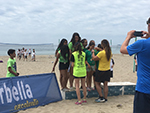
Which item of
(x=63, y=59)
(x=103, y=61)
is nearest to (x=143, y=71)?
(x=103, y=61)

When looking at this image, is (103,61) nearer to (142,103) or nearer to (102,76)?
(102,76)

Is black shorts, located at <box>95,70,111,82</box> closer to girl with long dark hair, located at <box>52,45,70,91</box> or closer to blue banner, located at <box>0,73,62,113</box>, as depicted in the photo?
girl with long dark hair, located at <box>52,45,70,91</box>

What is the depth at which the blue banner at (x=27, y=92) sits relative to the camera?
403cm

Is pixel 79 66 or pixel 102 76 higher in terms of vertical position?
pixel 79 66

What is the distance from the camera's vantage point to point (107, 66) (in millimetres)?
4680

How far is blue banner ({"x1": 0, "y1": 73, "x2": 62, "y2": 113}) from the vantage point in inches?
159

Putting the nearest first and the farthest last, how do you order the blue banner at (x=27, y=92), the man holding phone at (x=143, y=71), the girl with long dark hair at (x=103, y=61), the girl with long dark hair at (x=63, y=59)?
the man holding phone at (x=143, y=71)
the blue banner at (x=27, y=92)
the girl with long dark hair at (x=103, y=61)
the girl with long dark hair at (x=63, y=59)

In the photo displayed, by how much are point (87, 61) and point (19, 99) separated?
2.19 m

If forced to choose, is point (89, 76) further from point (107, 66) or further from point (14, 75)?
point (14, 75)

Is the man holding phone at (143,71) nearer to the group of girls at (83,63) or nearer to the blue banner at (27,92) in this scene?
the group of girls at (83,63)

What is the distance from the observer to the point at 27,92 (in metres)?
4.37

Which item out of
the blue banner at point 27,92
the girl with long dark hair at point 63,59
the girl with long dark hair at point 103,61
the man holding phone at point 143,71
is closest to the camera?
the man holding phone at point 143,71

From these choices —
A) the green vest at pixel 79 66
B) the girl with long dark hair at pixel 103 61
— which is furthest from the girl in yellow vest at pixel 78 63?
the girl with long dark hair at pixel 103 61

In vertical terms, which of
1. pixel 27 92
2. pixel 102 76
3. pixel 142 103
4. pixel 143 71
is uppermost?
pixel 143 71
